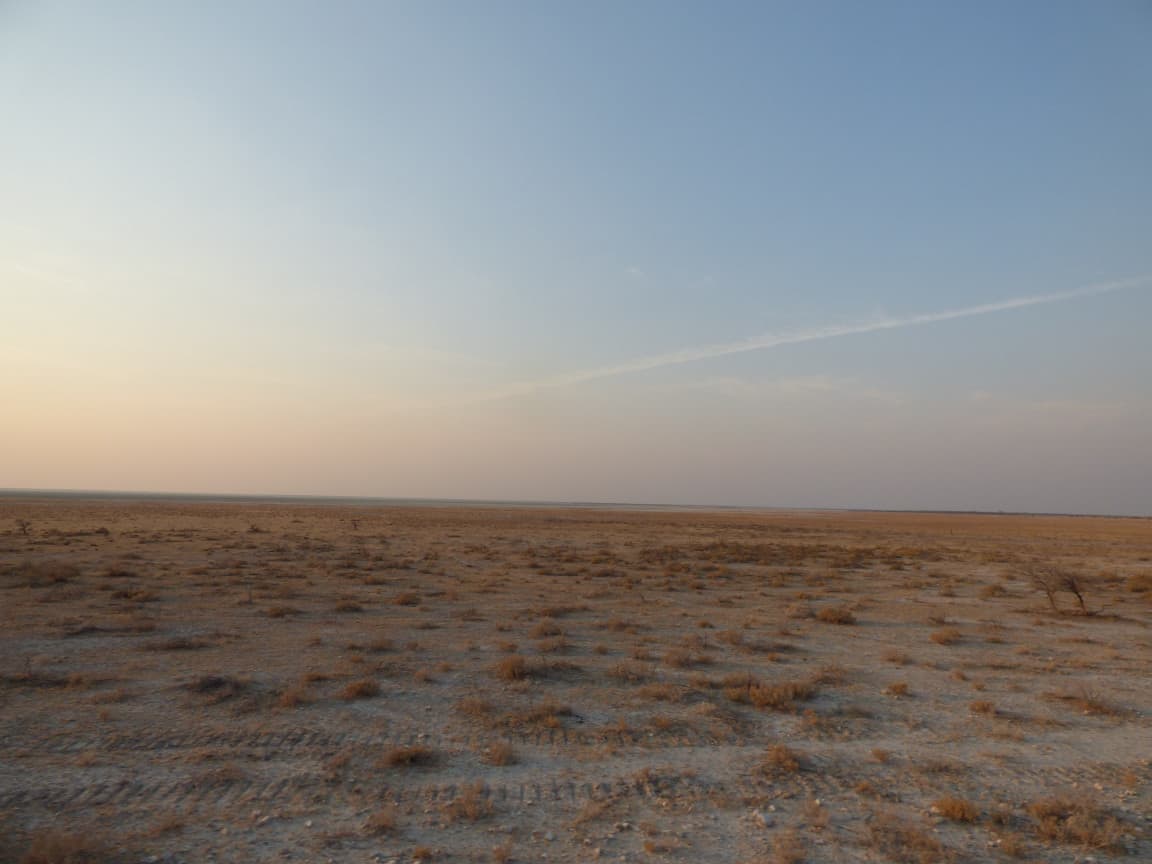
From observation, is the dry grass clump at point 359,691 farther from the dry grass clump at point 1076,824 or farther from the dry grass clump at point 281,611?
the dry grass clump at point 1076,824

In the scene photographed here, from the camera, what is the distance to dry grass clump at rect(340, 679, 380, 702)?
1076 centimetres

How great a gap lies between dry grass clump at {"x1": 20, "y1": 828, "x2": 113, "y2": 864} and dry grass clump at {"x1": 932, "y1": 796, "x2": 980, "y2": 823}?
24.2ft

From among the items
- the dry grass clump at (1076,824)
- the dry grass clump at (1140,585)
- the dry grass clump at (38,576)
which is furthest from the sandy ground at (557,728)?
the dry grass clump at (1140,585)

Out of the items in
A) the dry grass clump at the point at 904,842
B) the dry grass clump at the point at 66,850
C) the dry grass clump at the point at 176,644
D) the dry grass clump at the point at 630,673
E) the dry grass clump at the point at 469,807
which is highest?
the dry grass clump at the point at 66,850

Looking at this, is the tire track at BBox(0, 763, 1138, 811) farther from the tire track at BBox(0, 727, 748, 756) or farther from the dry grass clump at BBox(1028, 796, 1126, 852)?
the tire track at BBox(0, 727, 748, 756)

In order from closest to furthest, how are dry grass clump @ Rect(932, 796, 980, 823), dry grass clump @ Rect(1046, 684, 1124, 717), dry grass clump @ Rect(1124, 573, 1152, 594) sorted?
dry grass clump @ Rect(932, 796, 980, 823) → dry grass clump @ Rect(1046, 684, 1124, 717) → dry grass clump @ Rect(1124, 573, 1152, 594)

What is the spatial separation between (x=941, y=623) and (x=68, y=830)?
18931mm

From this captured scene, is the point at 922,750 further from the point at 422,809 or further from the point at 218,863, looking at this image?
the point at 218,863

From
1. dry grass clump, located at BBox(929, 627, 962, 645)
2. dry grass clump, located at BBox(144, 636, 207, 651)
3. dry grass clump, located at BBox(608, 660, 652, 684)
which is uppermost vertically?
dry grass clump, located at BBox(144, 636, 207, 651)

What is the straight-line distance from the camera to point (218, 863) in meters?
5.88

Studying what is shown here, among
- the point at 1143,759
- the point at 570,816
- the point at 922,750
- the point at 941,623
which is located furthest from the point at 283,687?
the point at 941,623

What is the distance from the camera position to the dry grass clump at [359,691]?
10.8 meters

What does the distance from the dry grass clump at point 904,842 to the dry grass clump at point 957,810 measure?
1.46ft

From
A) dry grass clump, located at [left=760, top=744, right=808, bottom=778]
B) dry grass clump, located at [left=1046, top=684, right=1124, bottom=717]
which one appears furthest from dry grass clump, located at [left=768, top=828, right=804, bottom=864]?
dry grass clump, located at [left=1046, top=684, right=1124, bottom=717]
